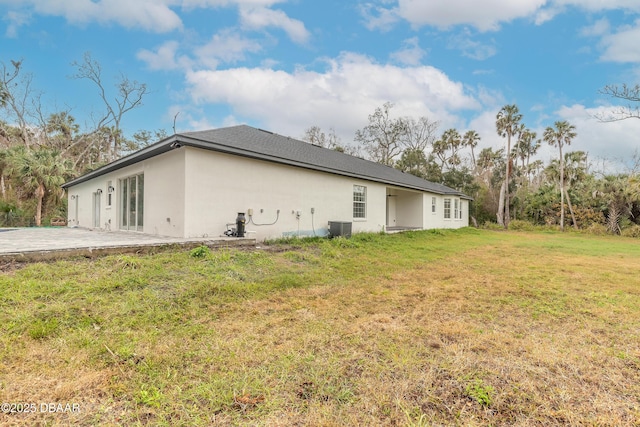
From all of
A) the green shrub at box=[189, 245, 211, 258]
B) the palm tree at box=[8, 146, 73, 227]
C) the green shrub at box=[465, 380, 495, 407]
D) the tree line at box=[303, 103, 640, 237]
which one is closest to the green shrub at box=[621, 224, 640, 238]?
the tree line at box=[303, 103, 640, 237]

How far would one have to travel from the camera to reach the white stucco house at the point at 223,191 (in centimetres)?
832

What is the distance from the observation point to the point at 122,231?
1102cm

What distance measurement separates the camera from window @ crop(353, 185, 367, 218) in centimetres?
1376

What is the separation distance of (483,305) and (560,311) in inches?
39.4

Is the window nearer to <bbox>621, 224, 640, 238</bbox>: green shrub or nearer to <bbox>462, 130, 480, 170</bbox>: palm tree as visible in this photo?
<bbox>621, 224, 640, 238</bbox>: green shrub

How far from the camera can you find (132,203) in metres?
10.6

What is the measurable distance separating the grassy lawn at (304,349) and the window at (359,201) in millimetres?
8273

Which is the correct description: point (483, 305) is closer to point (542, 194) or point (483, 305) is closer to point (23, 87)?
point (542, 194)

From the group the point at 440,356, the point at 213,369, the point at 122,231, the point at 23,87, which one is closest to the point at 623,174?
the point at 440,356

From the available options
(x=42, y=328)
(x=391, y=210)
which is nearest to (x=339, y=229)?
(x=391, y=210)

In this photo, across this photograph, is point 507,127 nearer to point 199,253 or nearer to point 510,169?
point 510,169

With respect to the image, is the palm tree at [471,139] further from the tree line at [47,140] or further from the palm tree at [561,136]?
the tree line at [47,140]

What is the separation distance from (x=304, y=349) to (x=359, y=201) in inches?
454

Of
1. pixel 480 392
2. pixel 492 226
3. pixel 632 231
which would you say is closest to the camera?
pixel 480 392
